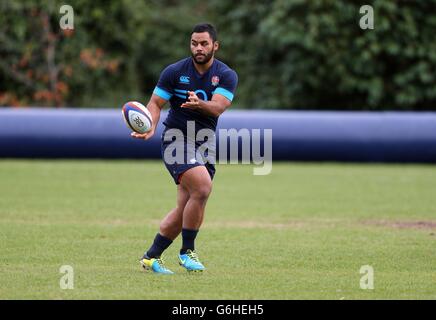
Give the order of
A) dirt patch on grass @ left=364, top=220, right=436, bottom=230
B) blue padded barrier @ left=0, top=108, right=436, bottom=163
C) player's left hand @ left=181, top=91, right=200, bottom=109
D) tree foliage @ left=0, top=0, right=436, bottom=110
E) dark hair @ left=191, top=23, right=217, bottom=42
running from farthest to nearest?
1. tree foliage @ left=0, top=0, right=436, bottom=110
2. blue padded barrier @ left=0, top=108, right=436, bottom=163
3. dirt patch on grass @ left=364, top=220, right=436, bottom=230
4. dark hair @ left=191, top=23, right=217, bottom=42
5. player's left hand @ left=181, top=91, right=200, bottom=109

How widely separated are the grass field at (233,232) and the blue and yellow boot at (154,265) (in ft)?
0.39

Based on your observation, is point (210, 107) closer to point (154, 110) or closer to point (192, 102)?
point (192, 102)

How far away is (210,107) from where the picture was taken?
759 cm

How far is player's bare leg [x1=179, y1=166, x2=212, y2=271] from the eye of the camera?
7637 mm

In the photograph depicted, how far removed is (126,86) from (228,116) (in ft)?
27.3

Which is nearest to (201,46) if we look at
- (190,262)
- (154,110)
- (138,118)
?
(154,110)

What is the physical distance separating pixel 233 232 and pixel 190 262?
285 centimetres

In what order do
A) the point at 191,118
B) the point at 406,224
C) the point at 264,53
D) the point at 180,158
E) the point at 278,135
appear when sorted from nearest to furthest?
the point at 180,158, the point at 191,118, the point at 406,224, the point at 278,135, the point at 264,53

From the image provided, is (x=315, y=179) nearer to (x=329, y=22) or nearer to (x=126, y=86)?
(x=329, y=22)

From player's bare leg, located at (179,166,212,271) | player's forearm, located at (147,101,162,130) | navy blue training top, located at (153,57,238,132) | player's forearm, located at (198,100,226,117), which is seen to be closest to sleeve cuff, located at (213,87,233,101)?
navy blue training top, located at (153,57,238,132)

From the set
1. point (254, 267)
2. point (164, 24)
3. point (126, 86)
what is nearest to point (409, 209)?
point (254, 267)

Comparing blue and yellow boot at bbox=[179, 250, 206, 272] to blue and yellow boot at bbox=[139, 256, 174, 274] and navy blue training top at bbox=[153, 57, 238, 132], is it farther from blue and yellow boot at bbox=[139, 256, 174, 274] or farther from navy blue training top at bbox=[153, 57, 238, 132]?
navy blue training top at bbox=[153, 57, 238, 132]

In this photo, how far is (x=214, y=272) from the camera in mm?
7883

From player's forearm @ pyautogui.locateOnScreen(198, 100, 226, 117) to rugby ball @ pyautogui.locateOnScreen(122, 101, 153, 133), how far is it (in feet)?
1.54
